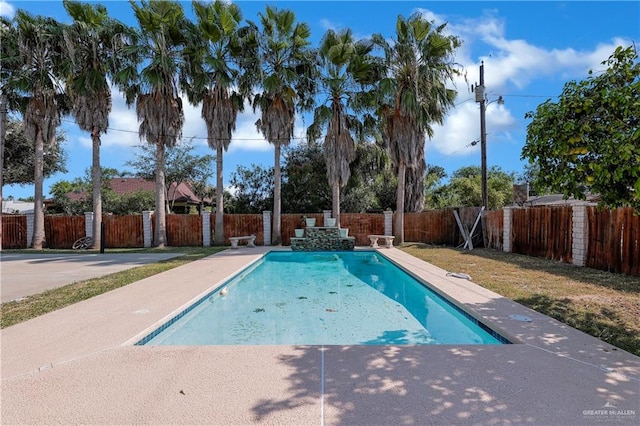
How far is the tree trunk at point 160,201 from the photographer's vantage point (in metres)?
15.5

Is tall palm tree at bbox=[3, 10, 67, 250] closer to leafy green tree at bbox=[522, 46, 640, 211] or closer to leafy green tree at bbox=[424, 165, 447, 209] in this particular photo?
leafy green tree at bbox=[522, 46, 640, 211]

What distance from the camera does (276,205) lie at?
16.1 meters

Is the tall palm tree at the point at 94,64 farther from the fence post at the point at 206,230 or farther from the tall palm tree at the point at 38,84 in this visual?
the fence post at the point at 206,230

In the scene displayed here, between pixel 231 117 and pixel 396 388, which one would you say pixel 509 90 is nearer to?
pixel 231 117

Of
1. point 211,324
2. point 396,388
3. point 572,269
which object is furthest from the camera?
point 572,269

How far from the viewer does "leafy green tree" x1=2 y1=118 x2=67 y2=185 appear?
18.4 m

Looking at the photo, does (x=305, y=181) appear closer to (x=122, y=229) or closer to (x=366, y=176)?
(x=366, y=176)

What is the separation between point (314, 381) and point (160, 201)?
14714 millimetres

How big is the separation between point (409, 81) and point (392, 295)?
35.5 feet

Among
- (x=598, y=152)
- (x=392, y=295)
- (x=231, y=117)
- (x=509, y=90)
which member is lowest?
Result: (x=392, y=295)

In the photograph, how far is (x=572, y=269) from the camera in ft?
27.0

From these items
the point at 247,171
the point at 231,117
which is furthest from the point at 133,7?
the point at 247,171

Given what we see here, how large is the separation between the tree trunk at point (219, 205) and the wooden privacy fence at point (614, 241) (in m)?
13.4

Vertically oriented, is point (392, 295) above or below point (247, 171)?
below
